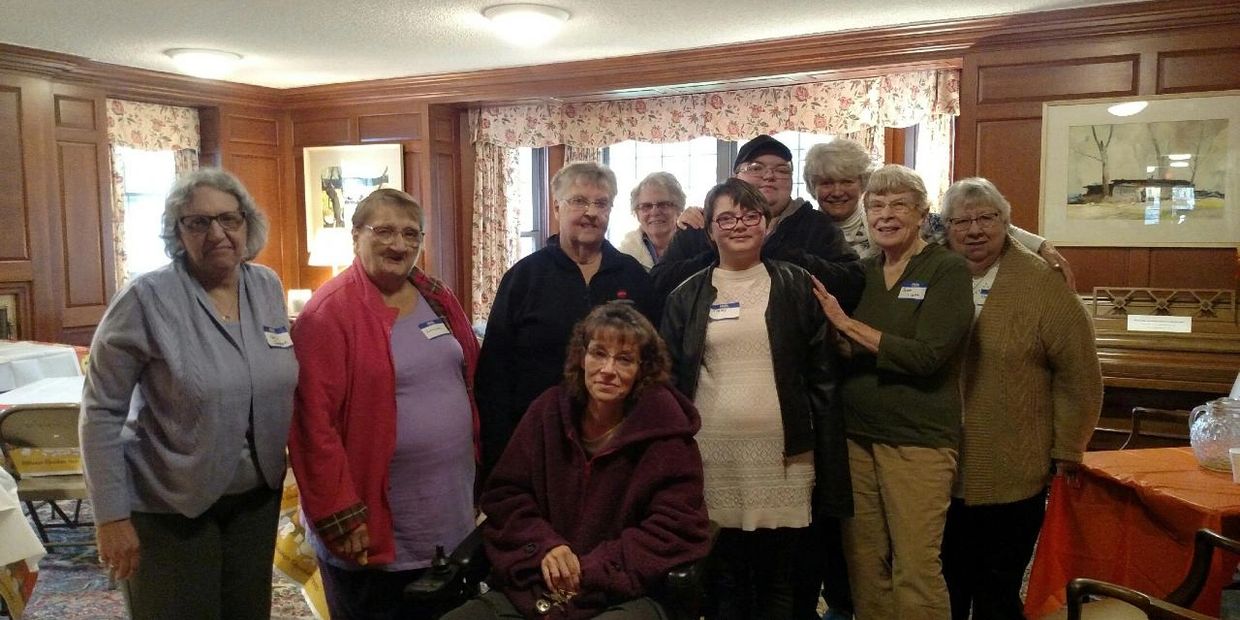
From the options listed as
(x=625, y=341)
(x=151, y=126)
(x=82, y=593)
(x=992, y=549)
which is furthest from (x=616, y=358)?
(x=151, y=126)

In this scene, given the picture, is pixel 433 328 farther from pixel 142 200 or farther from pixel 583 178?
pixel 142 200

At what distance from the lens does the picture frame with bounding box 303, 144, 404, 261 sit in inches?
258

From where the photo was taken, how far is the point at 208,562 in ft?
5.68

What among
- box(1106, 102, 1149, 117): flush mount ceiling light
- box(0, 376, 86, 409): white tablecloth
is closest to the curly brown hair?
box(0, 376, 86, 409): white tablecloth

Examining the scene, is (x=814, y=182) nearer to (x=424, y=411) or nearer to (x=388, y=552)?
(x=424, y=411)

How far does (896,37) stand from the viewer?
472 centimetres

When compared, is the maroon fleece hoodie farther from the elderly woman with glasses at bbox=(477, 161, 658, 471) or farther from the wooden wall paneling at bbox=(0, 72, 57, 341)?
the wooden wall paneling at bbox=(0, 72, 57, 341)

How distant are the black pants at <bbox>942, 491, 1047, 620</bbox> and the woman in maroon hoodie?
943mm

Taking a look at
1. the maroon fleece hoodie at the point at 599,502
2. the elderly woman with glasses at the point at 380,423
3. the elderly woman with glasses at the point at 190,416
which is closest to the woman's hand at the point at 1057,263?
the maroon fleece hoodie at the point at 599,502

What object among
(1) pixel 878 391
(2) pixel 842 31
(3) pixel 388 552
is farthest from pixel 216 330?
(2) pixel 842 31

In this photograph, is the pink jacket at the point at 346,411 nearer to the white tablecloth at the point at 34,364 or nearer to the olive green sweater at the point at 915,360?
the olive green sweater at the point at 915,360

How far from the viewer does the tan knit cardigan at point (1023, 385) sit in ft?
7.34

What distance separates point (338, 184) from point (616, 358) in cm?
548

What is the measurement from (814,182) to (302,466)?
1684 mm
